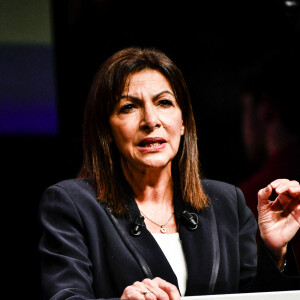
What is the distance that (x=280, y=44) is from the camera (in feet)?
7.25

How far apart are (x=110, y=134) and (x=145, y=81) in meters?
0.19

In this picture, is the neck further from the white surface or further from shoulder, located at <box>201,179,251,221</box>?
the white surface

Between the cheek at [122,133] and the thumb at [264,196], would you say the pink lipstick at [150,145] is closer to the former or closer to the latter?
the cheek at [122,133]

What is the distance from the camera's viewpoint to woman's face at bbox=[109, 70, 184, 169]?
5.06 feet

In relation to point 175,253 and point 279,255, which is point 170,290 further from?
point 279,255

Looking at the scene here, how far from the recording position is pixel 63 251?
1425 millimetres

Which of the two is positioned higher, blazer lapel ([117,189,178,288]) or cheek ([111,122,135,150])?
cheek ([111,122,135,150])

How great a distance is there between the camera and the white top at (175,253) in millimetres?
1507

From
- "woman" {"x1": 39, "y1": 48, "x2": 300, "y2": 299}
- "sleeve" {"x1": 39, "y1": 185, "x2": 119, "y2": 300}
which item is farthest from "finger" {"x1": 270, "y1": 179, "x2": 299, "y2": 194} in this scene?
"sleeve" {"x1": 39, "y1": 185, "x2": 119, "y2": 300}

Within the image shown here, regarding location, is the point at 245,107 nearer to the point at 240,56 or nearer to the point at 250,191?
the point at 240,56

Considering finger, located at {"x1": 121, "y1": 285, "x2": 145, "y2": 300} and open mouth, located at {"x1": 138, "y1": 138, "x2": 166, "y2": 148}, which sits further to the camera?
open mouth, located at {"x1": 138, "y1": 138, "x2": 166, "y2": 148}

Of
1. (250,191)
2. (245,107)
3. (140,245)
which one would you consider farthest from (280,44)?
(140,245)

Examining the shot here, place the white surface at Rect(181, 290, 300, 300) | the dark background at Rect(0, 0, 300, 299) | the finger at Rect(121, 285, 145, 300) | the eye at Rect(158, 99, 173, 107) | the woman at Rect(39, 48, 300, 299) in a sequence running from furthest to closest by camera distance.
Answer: the dark background at Rect(0, 0, 300, 299) → the eye at Rect(158, 99, 173, 107) → the woman at Rect(39, 48, 300, 299) → the white surface at Rect(181, 290, 300, 300) → the finger at Rect(121, 285, 145, 300)

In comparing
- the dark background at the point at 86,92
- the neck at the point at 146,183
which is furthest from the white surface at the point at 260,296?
the dark background at the point at 86,92
